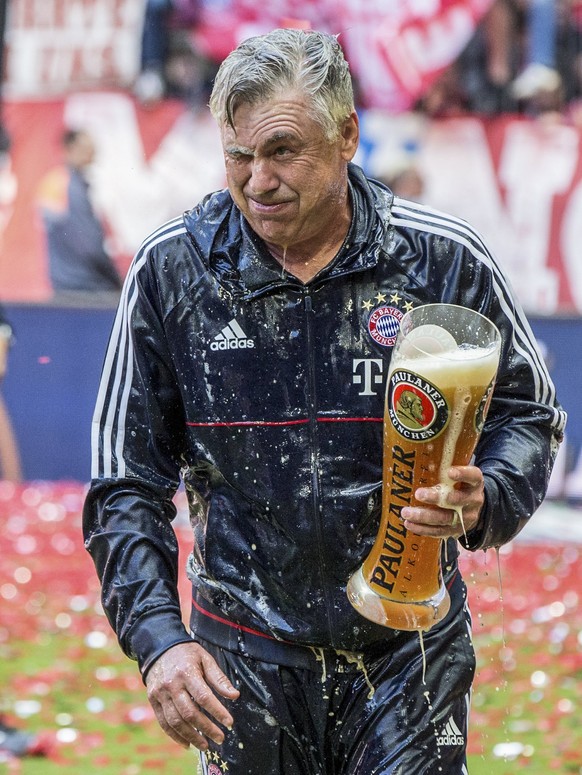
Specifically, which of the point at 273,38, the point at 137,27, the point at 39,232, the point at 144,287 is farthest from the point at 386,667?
the point at 137,27

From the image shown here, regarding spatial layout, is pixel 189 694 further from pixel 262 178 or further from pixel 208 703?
pixel 262 178

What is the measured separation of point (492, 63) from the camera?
1427cm

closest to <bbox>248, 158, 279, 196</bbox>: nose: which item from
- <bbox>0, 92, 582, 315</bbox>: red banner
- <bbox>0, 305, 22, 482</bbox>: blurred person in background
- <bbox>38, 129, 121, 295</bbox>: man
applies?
<bbox>0, 305, 22, 482</bbox>: blurred person in background

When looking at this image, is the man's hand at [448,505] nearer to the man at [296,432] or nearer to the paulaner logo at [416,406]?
the paulaner logo at [416,406]

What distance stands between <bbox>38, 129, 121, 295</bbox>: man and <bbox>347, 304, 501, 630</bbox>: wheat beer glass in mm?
10804

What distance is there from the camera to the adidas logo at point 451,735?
343 centimetres

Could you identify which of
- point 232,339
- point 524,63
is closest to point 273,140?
point 232,339

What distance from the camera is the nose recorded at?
3182mm

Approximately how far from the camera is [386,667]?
3.45m

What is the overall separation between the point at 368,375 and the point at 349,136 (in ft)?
1.86

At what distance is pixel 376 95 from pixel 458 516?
12.1m

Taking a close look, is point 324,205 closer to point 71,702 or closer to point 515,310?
point 515,310

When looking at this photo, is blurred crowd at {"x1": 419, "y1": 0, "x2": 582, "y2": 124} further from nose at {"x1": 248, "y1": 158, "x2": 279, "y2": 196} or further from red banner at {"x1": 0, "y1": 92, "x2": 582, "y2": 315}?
nose at {"x1": 248, "y1": 158, "x2": 279, "y2": 196}

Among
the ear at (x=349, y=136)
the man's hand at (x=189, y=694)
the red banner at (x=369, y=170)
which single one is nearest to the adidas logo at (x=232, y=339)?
the ear at (x=349, y=136)
